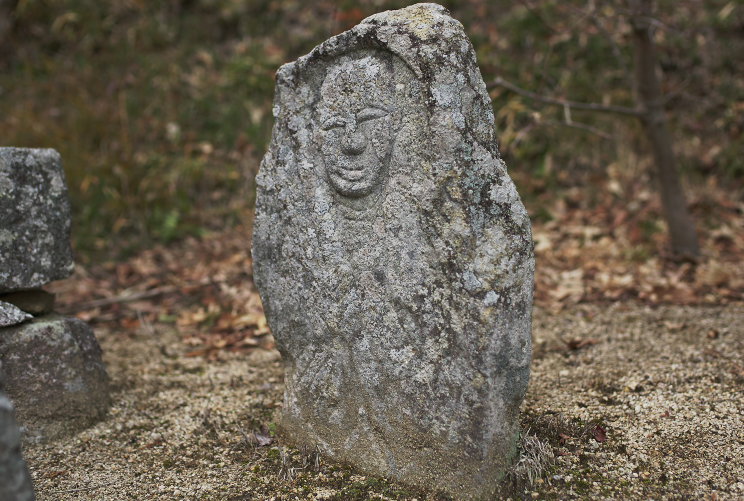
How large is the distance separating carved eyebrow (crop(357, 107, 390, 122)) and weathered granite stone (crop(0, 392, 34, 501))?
1546 mm

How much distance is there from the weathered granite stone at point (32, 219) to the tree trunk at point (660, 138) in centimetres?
397

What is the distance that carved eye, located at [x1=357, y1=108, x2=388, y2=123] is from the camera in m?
2.64

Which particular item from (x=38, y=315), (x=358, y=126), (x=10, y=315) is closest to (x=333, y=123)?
(x=358, y=126)

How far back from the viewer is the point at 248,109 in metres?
7.66

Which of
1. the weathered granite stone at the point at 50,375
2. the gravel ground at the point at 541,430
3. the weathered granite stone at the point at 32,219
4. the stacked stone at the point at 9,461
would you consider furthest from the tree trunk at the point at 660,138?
the stacked stone at the point at 9,461

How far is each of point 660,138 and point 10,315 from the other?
4.41 meters

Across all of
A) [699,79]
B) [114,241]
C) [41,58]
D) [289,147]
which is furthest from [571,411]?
[41,58]

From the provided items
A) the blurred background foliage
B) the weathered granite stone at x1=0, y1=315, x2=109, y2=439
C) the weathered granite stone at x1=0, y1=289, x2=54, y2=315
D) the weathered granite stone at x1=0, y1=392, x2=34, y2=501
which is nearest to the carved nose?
the weathered granite stone at x1=0, y1=392, x2=34, y2=501

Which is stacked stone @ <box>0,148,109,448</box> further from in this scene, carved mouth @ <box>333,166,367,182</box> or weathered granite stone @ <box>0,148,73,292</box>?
carved mouth @ <box>333,166,367,182</box>

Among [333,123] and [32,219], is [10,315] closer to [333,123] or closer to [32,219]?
[32,219]

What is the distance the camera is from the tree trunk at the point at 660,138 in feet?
16.7

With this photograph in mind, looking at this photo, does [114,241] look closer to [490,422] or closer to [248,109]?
[248,109]

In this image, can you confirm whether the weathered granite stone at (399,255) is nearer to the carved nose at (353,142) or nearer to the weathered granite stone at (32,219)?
the carved nose at (353,142)

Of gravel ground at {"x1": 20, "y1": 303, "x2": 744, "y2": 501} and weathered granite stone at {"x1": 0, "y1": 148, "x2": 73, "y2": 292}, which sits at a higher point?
weathered granite stone at {"x1": 0, "y1": 148, "x2": 73, "y2": 292}
